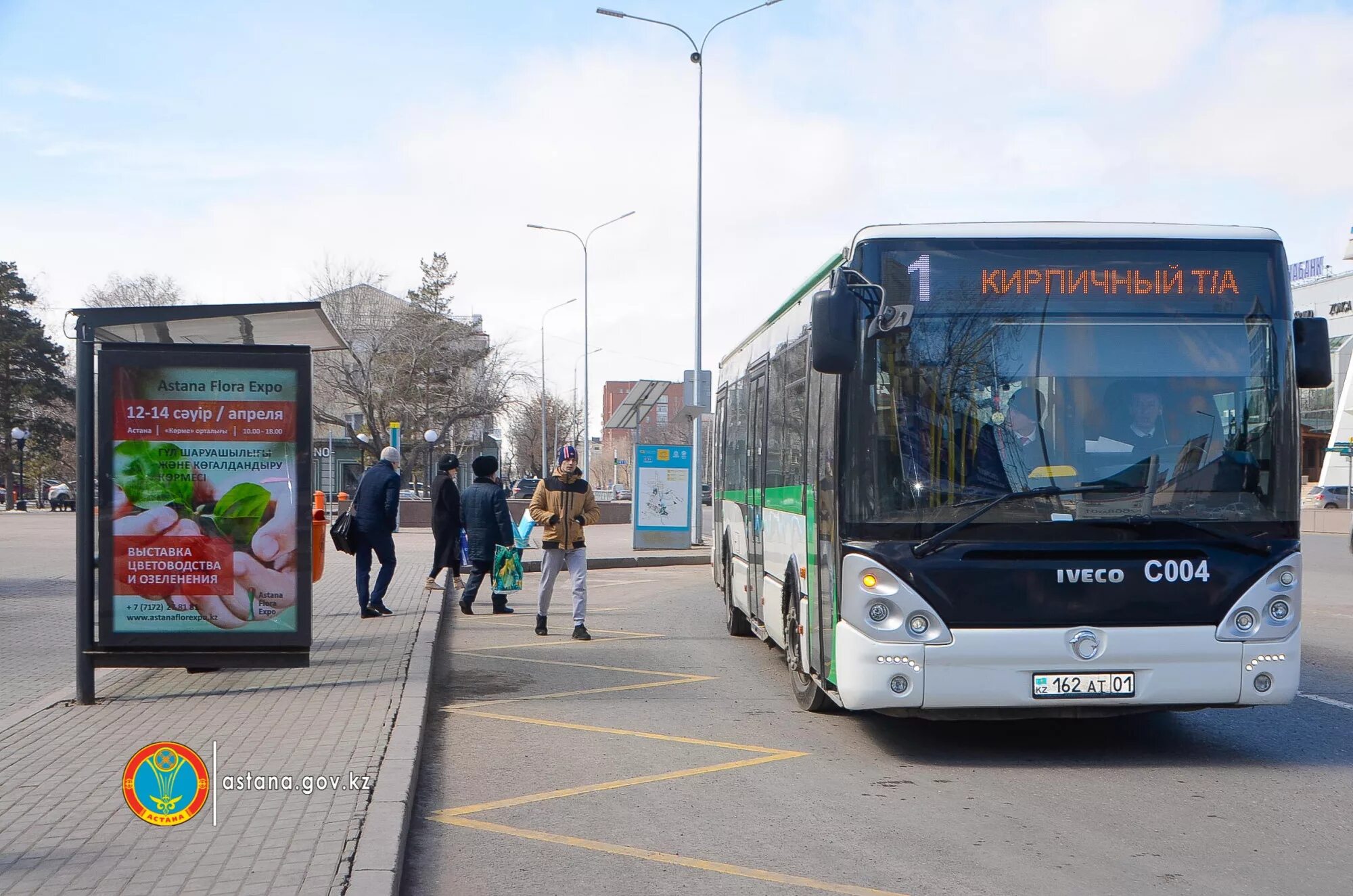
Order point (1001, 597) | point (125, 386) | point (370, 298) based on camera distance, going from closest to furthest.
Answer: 1. point (1001, 597)
2. point (125, 386)
3. point (370, 298)

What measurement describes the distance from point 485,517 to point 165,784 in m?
8.48

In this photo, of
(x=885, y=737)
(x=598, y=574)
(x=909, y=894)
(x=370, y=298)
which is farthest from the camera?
(x=370, y=298)

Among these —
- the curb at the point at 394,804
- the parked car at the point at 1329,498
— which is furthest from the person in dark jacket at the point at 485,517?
the parked car at the point at 1329,498

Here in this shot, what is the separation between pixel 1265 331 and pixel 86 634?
7.45 metres

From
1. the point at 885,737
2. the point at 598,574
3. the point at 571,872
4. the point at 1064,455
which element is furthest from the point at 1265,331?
the point at 598,574

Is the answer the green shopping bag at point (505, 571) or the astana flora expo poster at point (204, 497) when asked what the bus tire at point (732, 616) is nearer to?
the green shopping bag at point (505, 571)

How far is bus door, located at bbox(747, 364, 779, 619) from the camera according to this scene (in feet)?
35.1

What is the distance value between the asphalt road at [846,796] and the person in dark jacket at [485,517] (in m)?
3.83

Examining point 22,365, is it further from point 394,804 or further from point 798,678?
→ point 394,804

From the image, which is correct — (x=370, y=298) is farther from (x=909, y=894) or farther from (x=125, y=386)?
(x=909, y=894)

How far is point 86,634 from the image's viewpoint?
839 centimetres

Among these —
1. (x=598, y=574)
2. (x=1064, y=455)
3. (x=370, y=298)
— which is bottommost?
(x=598, y=574)

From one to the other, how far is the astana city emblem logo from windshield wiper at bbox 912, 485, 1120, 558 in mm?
3728

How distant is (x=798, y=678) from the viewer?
352 inches
